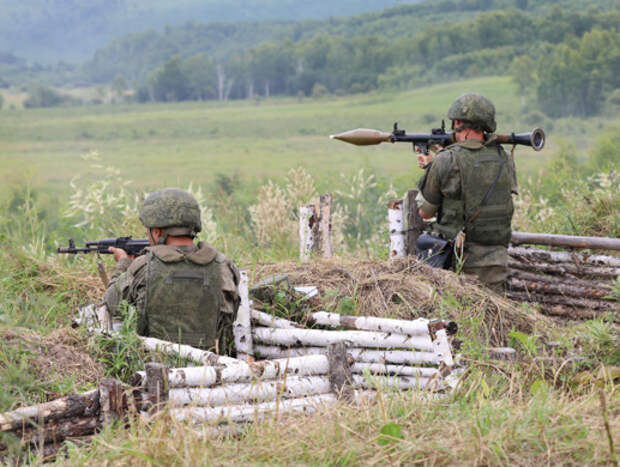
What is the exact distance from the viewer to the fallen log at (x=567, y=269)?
7.04 meters

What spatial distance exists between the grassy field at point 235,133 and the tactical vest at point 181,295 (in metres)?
36.3

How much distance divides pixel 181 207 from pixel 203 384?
147 cm

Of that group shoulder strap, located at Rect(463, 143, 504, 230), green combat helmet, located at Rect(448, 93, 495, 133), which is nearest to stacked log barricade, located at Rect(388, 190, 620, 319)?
shoulder strap, located at Rect(463, 143, 504, 230)

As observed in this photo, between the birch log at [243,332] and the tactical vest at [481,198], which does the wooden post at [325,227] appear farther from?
the birch log at [243,332]

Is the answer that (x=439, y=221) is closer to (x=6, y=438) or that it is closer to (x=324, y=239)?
(x=324, y=239)

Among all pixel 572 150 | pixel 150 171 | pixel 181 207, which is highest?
pixel 181 207

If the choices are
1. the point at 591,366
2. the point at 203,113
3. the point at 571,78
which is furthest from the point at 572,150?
the point at 203,113

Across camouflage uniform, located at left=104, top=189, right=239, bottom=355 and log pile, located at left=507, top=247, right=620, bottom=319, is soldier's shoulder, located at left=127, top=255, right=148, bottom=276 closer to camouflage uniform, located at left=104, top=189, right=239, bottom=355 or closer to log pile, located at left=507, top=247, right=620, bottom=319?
camouflage uniform, located at left=104, top=189, right=239, bottom=355

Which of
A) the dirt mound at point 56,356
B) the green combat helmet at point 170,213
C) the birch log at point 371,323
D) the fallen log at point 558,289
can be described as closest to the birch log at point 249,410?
the birch log at point 371,323

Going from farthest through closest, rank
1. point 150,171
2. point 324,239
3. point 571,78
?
point 571,78 → point 150,171 → point 324,239

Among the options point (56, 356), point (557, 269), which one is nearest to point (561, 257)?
point (557, 269)

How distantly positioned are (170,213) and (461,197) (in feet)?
8.89

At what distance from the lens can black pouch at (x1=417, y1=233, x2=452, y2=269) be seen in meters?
6.54

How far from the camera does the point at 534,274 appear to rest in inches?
295
